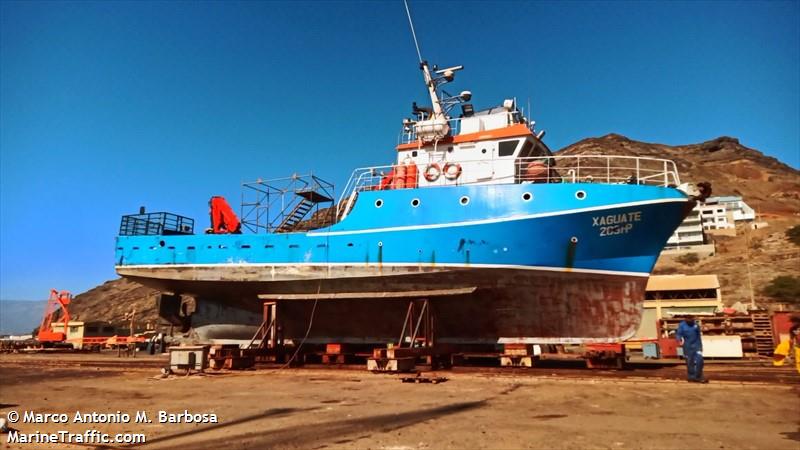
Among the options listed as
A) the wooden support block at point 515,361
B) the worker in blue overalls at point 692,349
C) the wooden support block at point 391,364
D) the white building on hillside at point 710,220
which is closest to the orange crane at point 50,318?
the wooden support block at point 391,364

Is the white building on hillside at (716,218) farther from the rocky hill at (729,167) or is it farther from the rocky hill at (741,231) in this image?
the rocky hill at (729,167)

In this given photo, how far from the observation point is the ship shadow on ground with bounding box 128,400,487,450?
199 inches

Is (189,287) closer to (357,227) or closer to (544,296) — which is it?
(357,227)

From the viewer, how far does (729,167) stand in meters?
123

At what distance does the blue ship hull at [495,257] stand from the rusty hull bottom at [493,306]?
29mm

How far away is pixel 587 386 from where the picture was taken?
9.53m

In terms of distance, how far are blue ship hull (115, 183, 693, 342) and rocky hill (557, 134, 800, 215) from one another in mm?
103076

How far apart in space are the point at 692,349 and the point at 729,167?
454ft

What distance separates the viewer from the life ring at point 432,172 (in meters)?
14.7

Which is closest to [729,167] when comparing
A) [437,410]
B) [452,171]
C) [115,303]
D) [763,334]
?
[763,334]

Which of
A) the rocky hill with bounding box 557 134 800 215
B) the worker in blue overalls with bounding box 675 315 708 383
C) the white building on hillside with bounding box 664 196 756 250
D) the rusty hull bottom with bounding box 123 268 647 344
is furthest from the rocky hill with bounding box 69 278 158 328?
the rocky hill with bounding box 557 134 800 215

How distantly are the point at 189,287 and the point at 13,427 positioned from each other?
36.6 ft

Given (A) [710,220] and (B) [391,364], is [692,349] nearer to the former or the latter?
(B) [391,364]

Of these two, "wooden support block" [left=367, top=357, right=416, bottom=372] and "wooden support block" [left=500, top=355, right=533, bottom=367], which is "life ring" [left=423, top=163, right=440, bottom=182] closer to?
"wooden support block" [left=367, top=357, right=416, bottom=372]
